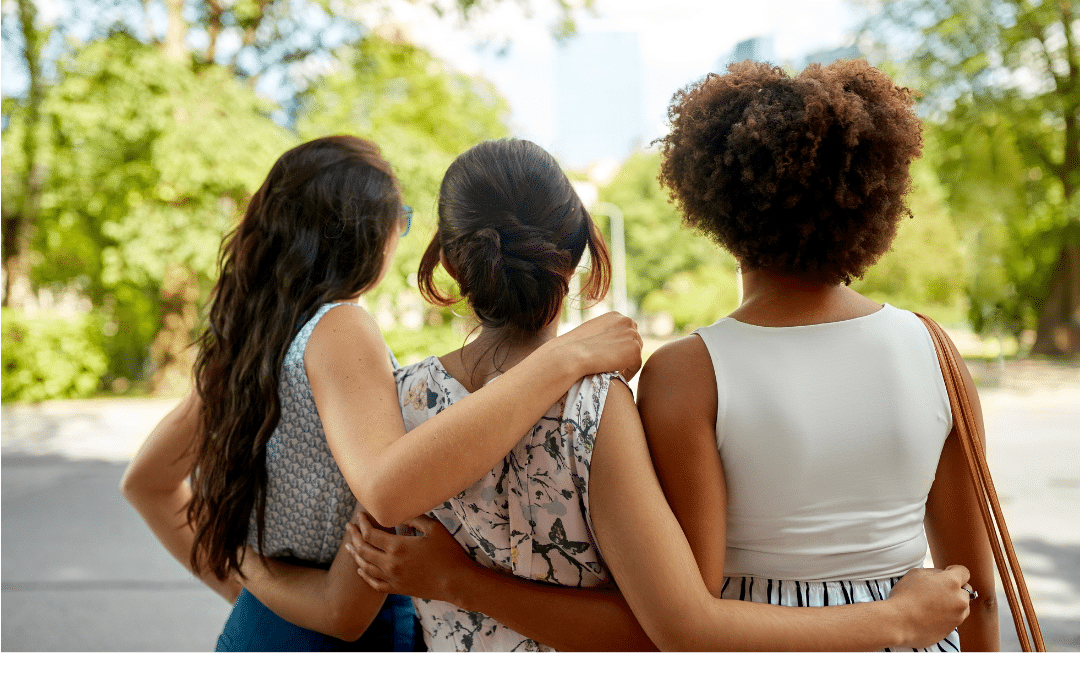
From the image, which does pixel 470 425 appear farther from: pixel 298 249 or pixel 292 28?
pixel 292 28

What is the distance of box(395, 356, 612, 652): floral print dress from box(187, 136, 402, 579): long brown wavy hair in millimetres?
257

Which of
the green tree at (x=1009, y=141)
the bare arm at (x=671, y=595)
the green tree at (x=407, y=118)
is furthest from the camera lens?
the green tree at (x=1009, y=141)

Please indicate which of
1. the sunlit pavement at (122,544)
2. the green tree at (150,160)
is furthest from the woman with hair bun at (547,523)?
the green tree at (150,160)

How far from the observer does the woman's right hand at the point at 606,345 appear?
1.06m

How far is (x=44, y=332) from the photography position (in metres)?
11.1

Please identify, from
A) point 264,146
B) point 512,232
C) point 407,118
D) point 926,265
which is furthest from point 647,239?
point 512,232

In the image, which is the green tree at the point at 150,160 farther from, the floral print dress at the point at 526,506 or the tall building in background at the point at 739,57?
the floral print dress at the point at 526,506

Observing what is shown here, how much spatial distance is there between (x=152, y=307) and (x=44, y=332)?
2482 millimetres

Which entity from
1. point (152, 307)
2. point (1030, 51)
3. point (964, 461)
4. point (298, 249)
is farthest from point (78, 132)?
point (1030, 51)

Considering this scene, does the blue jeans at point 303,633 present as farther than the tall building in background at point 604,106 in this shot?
No

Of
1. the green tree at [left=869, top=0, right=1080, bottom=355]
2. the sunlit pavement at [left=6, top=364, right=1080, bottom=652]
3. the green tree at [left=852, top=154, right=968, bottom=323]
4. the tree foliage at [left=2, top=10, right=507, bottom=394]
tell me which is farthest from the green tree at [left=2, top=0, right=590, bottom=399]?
the green tree at [left=852, top=154, right=968, bottom=323]

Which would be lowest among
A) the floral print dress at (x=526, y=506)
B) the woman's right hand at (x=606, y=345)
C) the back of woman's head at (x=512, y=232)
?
the floral print dress at (x=526, y=506)

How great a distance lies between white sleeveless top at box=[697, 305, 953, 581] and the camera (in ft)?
3.57

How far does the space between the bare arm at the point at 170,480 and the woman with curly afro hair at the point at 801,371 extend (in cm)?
96
